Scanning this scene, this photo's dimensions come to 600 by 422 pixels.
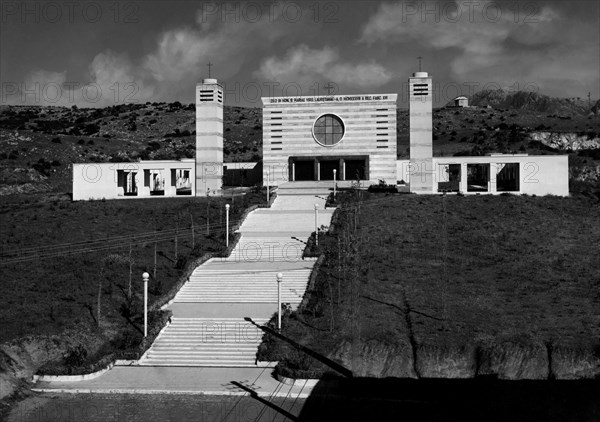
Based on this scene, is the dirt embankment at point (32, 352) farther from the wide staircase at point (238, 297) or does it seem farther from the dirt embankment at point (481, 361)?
the dirt embankment at point (481, 361)

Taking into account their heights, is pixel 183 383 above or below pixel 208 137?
below

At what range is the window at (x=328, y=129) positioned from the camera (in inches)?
2327

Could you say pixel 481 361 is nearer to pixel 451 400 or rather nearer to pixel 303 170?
pixel 451 400

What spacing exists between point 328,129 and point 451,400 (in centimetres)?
4240

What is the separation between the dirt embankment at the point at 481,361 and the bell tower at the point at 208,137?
3216 cm

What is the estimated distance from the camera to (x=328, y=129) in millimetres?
59219

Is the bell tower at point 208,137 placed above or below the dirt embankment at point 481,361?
above

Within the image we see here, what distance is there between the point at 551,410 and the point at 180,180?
2101 inches

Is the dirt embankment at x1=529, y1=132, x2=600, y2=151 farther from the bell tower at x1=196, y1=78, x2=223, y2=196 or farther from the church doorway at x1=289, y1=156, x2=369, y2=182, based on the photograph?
Answer: the bell tower at x1=196, y1=78, x2=223, y2=196

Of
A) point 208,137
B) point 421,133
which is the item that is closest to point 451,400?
point 421,133

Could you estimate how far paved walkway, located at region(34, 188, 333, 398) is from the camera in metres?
20.3

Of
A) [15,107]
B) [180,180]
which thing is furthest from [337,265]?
[15,107]

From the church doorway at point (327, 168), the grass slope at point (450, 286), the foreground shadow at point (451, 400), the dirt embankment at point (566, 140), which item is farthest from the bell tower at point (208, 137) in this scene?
the dirt embankment at point (566, 140)

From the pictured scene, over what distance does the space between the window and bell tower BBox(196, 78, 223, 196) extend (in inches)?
383
